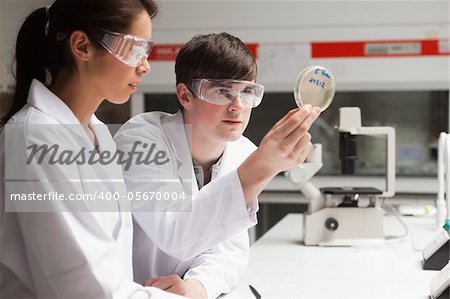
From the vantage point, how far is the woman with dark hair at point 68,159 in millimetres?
1126

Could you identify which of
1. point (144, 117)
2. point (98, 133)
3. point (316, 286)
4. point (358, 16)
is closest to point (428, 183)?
point (358, 16)

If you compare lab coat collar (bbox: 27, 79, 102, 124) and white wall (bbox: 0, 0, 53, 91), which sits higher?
white wall (bbox: 0, 0, 53, 91)

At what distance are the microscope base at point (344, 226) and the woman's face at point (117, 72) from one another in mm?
1571

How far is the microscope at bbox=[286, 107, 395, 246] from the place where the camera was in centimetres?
267

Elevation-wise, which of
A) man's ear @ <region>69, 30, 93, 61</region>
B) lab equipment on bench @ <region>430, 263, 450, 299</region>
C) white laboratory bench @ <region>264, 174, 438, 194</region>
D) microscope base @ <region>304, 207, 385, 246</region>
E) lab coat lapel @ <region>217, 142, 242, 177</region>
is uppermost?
man's ear @ <region>69, 30, 93, 61</region>

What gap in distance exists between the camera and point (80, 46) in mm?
1256

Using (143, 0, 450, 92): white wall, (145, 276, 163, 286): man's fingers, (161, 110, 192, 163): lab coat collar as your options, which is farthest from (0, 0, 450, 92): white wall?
(145, 276, 163, 286): man's fingers

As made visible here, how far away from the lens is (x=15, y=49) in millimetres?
1381

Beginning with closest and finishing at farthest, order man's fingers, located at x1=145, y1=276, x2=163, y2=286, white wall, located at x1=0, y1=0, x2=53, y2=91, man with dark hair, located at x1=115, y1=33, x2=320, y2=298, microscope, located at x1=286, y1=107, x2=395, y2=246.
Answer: man with dark hair, located at x1=115, y1=33, x2=320, y2=298, white wall, located at x1=0, y1=0, x2=53, y2=91, man's fingers, located at x1=145, y1=276, x2=163, y2=286, microscope, located at x1=286, y1=107, x2=395, y2=246

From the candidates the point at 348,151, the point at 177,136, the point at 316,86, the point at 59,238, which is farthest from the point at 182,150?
the point at 348,151

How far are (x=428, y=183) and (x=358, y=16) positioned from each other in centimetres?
139

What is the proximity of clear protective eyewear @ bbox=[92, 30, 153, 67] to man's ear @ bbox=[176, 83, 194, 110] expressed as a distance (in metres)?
0.44

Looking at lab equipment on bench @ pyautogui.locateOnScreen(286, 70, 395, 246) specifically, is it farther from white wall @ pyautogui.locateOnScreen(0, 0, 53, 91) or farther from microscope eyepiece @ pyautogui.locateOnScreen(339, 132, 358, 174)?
white wall @ pyautogui.locateOnScreen(0, 0, 53, 91)

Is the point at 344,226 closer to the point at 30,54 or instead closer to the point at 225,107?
the point at 225,107
